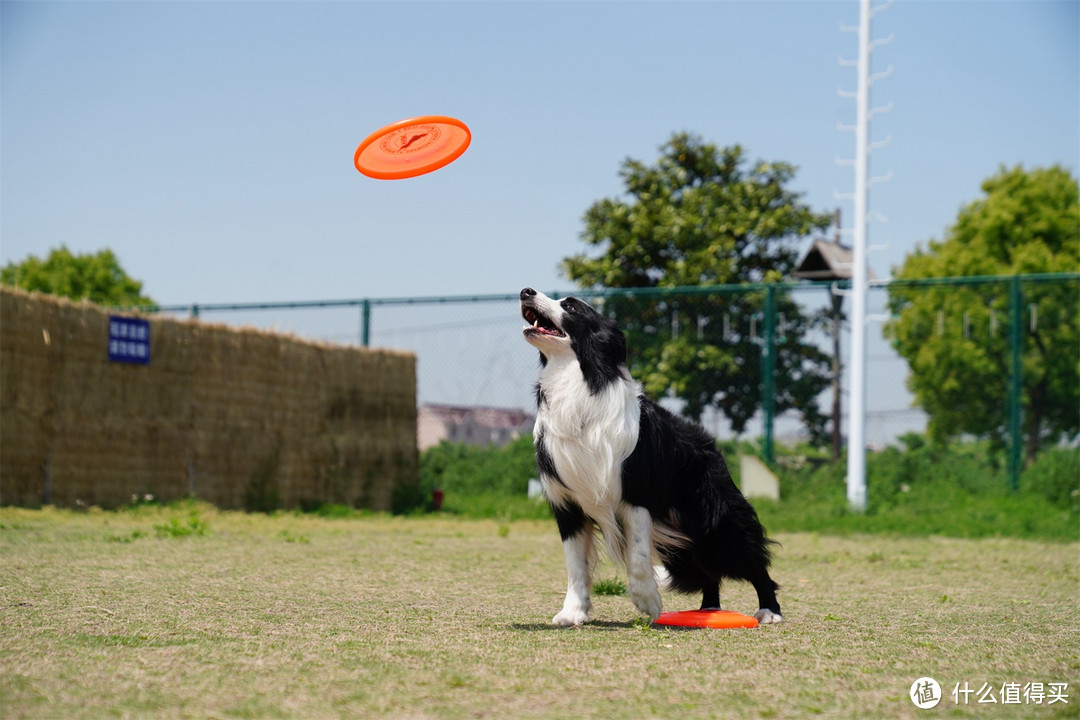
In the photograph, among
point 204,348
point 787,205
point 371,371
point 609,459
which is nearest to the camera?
point 609,459

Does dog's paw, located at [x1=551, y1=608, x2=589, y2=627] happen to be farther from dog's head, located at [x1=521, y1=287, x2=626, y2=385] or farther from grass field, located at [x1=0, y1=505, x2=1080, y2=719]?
dog's head, located at [x1=521, y1=287, x2=626, y2=385]

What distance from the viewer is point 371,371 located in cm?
1566

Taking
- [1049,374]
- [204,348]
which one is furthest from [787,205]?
[204,348]

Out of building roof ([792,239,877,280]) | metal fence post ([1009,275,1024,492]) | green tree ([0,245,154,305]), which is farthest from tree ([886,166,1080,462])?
green tree ([0,245,154,305])

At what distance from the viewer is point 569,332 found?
5332 mm

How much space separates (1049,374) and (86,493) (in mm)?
12437

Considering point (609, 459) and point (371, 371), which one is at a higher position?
point (371, 371)

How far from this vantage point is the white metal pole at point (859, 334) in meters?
14.0

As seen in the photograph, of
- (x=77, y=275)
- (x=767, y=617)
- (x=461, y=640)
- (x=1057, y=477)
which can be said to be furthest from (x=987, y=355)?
(x=77, y=275)

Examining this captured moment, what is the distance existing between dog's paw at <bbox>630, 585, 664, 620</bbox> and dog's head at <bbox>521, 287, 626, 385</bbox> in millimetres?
1021

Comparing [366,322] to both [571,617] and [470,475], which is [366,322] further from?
[571,617]

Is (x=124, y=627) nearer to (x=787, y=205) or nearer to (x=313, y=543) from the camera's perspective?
(x=313, y=543)

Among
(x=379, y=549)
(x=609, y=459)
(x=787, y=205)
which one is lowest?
(x=379, y=549)

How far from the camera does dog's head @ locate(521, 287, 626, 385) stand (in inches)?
208
